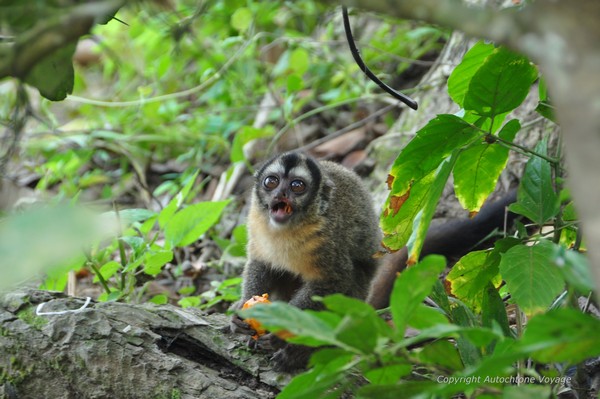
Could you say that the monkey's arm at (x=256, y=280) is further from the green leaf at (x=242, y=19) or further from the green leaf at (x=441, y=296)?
the green leaf at (x=242, y=19)

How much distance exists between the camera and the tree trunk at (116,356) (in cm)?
354

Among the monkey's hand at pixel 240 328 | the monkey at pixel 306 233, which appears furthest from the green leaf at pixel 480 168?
the monkey at pixel 306 233

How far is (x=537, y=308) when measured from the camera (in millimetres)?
2879

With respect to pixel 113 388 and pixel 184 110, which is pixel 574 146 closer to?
pixel 113 388

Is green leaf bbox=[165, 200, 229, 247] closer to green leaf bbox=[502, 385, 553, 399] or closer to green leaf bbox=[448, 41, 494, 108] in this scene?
green leaf bbox=[448, 41, 494, 108]

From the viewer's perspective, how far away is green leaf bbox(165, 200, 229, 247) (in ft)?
16.1

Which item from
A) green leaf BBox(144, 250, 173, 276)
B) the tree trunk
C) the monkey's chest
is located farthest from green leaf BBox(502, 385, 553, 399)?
the monkey's chest

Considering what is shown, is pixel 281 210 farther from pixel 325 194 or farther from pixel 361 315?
pixel 361 315

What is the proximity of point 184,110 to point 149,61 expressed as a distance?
90cm

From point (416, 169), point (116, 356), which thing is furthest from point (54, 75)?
point (416, 169)

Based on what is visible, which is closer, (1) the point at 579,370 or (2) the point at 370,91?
(1) the point at 579,370

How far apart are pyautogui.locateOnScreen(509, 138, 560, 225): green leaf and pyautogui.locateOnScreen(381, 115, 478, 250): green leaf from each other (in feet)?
1.43

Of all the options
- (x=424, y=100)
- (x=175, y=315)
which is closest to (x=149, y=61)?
(x=424, y=100)

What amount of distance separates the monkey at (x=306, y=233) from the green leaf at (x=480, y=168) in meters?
1.74
